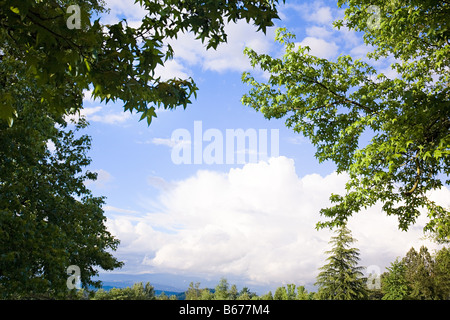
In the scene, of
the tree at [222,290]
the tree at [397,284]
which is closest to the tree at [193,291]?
the tree at [222,290]

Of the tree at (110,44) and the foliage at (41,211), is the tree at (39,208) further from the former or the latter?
the tree at (110,44)

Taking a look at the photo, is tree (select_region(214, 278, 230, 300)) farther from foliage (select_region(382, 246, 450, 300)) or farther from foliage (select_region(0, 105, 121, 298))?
foliage (select_region(0, 105, 121, 298))

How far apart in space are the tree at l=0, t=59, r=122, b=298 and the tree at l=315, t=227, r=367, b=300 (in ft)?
147

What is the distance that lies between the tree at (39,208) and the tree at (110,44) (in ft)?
25.8

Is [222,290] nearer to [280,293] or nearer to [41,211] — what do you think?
[280,293]

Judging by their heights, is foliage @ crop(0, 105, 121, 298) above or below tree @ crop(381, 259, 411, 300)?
above

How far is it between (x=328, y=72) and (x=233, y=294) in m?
67.0

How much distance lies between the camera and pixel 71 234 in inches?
582

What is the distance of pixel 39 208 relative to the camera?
1382 centimetres

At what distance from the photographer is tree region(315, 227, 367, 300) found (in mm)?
53125

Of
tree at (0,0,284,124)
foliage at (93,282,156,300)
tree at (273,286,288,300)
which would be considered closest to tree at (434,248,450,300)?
tree at (273,286,288,300)

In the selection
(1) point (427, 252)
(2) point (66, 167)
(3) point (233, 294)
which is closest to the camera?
(2) point (66, 167)
